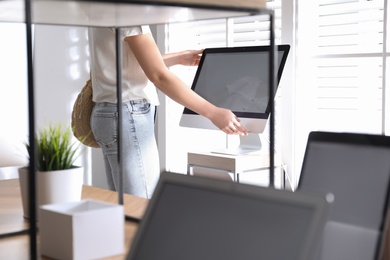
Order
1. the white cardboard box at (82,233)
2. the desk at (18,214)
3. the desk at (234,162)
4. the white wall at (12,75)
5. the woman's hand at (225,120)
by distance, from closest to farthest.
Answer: the white cardboard box at (82,233) < the desk at (18,214) < the woman's hand at (225,120) < the desk at (234,162) < the white wall at (12,75)

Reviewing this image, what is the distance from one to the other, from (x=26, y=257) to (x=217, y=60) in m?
2.20

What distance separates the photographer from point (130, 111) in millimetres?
2119

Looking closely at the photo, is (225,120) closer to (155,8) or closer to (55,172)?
(55,172)

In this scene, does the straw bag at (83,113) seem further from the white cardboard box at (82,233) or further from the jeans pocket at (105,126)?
the white cardboard box at (82,233)

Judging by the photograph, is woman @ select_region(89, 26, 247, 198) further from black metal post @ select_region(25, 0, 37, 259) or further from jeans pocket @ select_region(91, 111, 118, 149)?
black metal post @ select_region(25, 0, 37, 259)

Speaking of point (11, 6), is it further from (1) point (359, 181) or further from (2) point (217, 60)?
(2) point (217, 60)

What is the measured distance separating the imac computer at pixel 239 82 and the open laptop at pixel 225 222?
2.16 m

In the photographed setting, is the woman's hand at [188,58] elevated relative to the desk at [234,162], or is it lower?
elevated

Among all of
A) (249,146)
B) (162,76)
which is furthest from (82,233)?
(249,146)

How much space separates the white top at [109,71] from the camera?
1882 millimetres

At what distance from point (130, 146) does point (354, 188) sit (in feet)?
4.26

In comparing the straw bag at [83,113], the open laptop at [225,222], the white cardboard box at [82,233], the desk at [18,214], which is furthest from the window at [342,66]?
the open laptop at [225,222]

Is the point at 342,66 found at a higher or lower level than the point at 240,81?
higher

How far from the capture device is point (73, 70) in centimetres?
455
